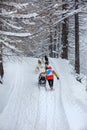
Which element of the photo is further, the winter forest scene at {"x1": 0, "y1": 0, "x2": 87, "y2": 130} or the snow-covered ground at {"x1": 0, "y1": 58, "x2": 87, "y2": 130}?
the winter forest scene at {"x1": 0, "y1": 0, "x2": 87, "y2": 130}

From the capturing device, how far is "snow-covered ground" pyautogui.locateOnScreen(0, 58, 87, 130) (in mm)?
11378

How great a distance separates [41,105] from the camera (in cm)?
1366

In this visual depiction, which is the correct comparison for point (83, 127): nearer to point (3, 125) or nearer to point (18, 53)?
point (3, 125)

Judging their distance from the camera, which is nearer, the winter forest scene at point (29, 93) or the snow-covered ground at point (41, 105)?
the snow-covered ground at point (41, 105)

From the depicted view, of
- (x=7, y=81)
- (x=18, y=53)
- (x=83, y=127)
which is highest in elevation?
(x=18, y=53)

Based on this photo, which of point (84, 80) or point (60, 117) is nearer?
point (60, 117)

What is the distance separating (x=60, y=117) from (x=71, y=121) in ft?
1.98

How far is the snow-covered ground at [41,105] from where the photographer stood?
37.3ft

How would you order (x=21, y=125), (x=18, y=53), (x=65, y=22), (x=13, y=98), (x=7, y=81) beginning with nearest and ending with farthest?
(x=21, y=125)
(x=18, y=53)
(x=13, y=98)
(x=7, y=81)
(x=65, y=22)

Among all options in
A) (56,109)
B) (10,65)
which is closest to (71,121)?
(56,109)

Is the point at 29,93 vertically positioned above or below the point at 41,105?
above

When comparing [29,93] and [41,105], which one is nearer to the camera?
[41,105]

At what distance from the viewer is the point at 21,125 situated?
11266 millimetres

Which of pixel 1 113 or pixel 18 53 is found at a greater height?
pixel 18 53
